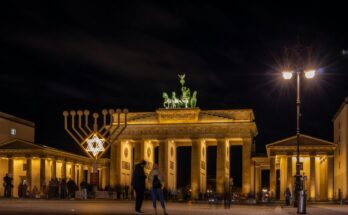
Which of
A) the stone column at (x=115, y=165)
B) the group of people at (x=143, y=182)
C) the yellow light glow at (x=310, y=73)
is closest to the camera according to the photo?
the group of people at (x=143, y=182)

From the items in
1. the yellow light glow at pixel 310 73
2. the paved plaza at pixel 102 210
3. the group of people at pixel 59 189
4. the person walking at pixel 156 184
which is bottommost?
the group of people at pixel 59 189

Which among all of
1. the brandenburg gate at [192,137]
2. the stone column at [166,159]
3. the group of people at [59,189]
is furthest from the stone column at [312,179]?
the group of people at [59,189]

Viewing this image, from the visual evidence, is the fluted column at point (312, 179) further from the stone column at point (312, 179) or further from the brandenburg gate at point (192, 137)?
the brandenburg gate at point (192, 137)

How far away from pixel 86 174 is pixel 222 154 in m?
27.7

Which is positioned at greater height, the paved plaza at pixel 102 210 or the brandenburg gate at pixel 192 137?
the brandenburg gate at pixel 192 137

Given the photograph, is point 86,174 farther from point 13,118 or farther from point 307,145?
point 307,145

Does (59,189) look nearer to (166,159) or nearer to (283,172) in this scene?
(166,159)

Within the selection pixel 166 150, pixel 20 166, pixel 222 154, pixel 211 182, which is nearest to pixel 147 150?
pixel 166 150

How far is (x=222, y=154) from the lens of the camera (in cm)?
7131

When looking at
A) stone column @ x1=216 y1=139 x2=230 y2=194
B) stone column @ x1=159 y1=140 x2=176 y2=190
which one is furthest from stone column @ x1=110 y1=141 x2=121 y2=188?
stone column @ x1=216 y1=139 x2=230 y2=194

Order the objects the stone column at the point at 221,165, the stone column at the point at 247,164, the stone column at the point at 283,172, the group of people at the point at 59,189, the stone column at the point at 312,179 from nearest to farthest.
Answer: the group of people at the point at 59,189, the stone column at the point at 312,179, the stone column at the point at 283,172, the stone column at the point at 247,164, the stone column at the point at 221,165

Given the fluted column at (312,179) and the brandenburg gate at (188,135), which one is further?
the brandenburg gate at (188,135)

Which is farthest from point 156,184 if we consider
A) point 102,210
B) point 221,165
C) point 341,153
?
point 221,165

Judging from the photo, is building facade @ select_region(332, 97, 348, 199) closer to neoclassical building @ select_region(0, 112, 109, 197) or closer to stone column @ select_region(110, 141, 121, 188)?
stone column @ select_region(110, 141, 121, 188)
